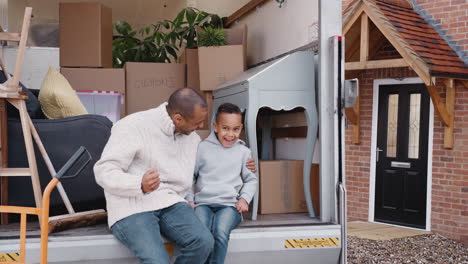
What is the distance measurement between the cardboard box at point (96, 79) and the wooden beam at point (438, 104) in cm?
435

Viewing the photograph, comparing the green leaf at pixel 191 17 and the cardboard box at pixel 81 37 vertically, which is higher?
the green leaf at pixel 191 17

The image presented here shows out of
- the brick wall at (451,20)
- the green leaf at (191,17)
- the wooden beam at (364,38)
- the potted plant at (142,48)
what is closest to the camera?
the green leaf at (191,17)

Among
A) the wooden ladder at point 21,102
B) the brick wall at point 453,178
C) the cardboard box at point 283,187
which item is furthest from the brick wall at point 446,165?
the wooden ladder at point 21,102

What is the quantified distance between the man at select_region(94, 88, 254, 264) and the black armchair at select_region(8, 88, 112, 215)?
446 millimetres

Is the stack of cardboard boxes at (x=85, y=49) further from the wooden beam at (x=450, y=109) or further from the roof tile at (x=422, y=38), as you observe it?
the wooden beam at (x=450, y=109)

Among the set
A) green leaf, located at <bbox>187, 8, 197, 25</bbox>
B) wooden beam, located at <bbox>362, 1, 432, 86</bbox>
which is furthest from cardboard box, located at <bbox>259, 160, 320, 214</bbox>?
wooden beam, located at <bbox>362, 1, 432, 86</bbox>

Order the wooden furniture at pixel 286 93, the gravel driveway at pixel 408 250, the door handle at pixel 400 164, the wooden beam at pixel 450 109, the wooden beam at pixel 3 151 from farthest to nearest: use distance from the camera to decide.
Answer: the door handle at pixel 400 164, the wooden beam at pixel 450 109, the gravel driveway at pixel 408 250, the wooden furniture at pixel 286 93, the wooden beam at pixel 3 151

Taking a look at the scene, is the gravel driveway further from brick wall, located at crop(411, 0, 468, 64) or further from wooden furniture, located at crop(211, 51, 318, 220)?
wooden furniture, located at crop(211, 51, 318, 220)

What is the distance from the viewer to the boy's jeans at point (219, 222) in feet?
8.48

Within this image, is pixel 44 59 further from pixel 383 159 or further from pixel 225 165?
pixel 383 159

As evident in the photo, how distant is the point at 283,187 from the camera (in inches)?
130

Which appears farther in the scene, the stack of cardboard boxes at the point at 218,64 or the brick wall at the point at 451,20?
the brick wall at the point at 451,20

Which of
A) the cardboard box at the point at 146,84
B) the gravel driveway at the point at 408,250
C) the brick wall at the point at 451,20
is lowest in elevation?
the gravel driveway at the point at 408,250

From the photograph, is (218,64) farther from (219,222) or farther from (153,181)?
(153,181)
